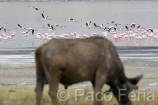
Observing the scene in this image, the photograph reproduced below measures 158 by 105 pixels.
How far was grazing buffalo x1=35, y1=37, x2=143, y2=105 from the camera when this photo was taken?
7.96 meters

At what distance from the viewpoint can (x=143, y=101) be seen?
31.5 ft

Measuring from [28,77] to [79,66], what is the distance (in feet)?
29.4

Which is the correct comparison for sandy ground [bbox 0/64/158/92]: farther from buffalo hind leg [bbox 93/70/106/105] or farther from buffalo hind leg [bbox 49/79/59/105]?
buffalo hind leg [bbox 49/79/59/105]

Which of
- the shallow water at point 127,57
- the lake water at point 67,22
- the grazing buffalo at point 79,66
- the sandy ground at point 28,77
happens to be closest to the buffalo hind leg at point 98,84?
the grazing buffalo at point 79,66

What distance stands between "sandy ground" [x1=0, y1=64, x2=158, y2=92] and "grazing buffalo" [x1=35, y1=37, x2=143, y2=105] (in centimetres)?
570

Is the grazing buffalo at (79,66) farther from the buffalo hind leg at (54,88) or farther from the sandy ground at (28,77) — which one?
the sandy ground at (28,77)

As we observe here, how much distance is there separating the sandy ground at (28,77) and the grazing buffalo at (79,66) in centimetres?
570

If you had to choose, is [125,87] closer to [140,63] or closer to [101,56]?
[101,56]

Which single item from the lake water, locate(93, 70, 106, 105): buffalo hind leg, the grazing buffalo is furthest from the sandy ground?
the lake water

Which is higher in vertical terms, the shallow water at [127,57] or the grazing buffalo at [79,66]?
the grazing buffalo at [79,66]

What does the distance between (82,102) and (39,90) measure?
128 cm

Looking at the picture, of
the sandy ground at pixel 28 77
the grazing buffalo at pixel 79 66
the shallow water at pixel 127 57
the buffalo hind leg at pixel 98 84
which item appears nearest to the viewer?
the grazing buffalo at pixel 79 66

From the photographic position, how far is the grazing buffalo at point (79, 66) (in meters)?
7.96

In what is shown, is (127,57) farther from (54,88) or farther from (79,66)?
(54,88)
